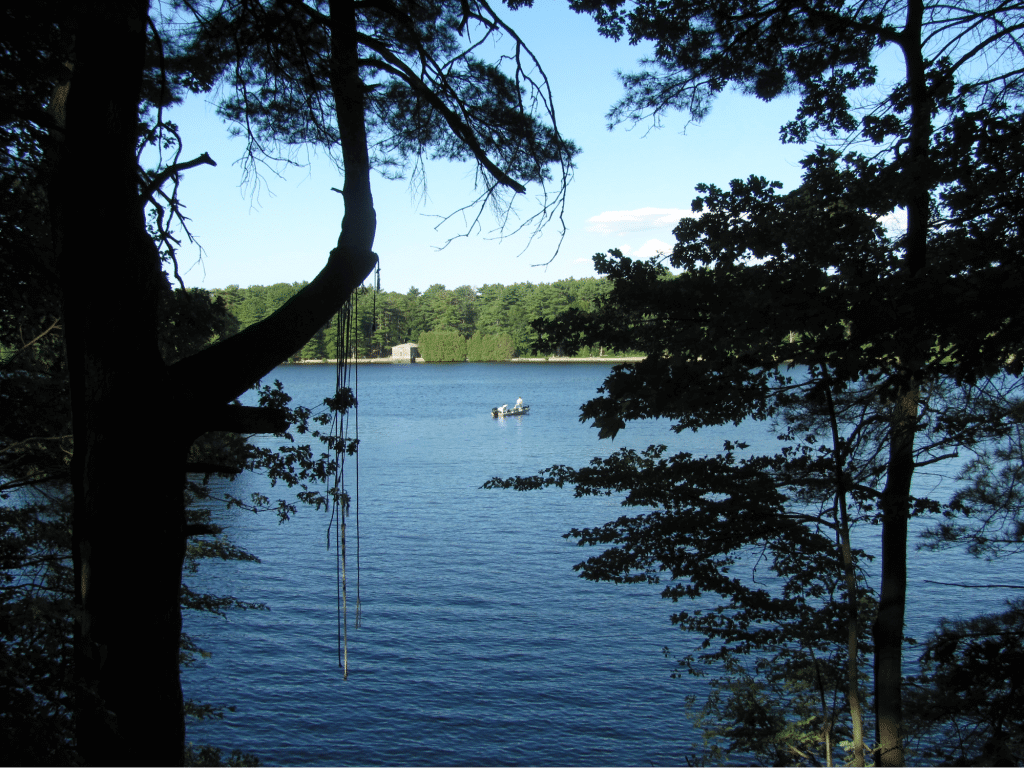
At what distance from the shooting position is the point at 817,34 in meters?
6.25

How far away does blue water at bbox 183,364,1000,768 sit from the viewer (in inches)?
Result: 528

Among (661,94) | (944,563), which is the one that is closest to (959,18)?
(661,94)

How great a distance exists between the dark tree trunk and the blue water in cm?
1113

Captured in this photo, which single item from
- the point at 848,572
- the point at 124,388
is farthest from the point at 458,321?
the point at 124,388

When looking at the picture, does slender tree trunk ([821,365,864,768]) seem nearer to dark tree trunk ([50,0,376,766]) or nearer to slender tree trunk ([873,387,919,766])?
slender tree trunk ([873,387,919,766])

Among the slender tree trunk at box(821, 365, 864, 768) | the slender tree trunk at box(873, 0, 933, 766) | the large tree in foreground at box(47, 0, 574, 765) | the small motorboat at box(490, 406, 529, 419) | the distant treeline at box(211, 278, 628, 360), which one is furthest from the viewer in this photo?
the distant treeline at box(211, 278, 628, 360)

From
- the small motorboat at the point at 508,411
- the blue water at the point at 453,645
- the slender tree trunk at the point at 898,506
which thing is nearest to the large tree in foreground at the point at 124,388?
the slender tree trunk at the point at 898,506

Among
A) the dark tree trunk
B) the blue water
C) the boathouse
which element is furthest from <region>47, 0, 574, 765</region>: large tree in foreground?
the boathouse

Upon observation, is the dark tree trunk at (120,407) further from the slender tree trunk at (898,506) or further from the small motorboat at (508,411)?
the small motorboat at (508,411)

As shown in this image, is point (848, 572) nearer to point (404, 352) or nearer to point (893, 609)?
point (893, 609)

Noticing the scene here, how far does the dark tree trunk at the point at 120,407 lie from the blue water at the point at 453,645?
11.1m

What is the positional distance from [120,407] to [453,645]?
15173 mm

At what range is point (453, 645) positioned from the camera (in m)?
16.8

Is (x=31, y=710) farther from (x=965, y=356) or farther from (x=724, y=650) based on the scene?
(x=724, y=650)
